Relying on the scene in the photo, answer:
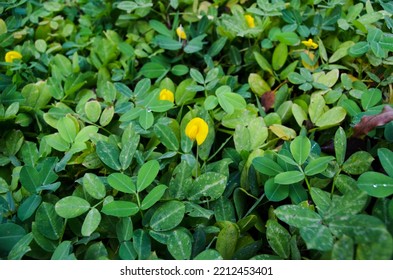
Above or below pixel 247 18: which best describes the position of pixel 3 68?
below

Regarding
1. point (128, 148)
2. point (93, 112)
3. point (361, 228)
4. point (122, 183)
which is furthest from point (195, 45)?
point (361, 228)

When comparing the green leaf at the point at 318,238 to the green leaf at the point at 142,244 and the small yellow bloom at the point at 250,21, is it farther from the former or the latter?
the small yellow bloom at the point at 250,21

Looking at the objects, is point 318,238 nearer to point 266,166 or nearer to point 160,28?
point 266,166

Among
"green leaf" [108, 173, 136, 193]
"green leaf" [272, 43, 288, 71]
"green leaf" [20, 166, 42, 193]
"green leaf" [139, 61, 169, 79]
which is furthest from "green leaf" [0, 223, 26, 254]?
"green leaf" [272, 43, 288, 71]

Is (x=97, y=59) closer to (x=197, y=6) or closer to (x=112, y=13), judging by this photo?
(x=112, y=13)

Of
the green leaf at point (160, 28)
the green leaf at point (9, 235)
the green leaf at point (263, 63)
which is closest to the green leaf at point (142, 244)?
the green leaf at point (9, 235)
